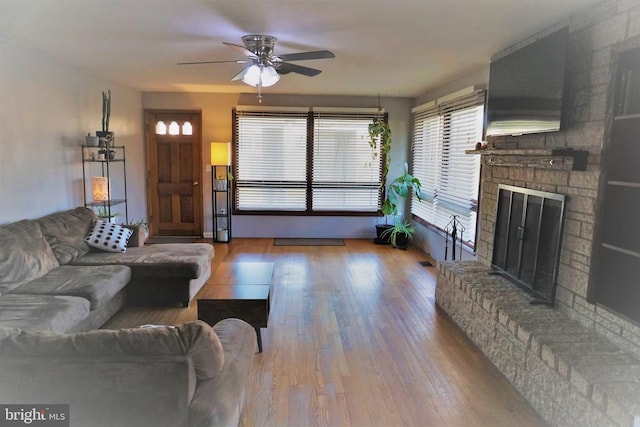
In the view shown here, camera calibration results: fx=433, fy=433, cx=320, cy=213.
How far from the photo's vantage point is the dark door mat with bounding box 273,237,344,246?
698 cm

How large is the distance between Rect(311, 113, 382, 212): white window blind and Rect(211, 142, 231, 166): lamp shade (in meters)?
1.49

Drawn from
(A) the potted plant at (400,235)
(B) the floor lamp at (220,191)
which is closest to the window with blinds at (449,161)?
(A) the potted plant at (400,235)

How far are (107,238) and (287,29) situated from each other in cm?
279

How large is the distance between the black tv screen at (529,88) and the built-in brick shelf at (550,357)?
1.28 meters

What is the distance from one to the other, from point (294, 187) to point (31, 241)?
431 centimetres

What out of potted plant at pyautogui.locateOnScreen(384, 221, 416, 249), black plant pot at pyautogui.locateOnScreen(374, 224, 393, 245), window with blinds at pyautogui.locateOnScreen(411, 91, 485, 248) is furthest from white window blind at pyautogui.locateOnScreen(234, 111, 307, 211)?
window with blinds at pyautogui.locateOnScreen(411, 91, 485, 248)

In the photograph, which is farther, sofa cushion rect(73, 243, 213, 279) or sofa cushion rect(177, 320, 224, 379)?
sofa cushion rect(73, 243, 213, 279)

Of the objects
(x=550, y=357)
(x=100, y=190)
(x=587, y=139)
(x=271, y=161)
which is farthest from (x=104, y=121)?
(x=550, y=357)

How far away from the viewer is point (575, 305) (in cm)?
287

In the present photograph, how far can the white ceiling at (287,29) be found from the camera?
279 cm

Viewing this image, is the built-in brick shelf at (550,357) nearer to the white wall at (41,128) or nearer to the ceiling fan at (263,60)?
the ceiling fan at (263,60)

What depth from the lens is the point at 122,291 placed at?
13.2ft

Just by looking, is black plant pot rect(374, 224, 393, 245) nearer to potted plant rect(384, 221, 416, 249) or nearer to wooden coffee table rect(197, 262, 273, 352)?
potted plant rect(384, 221, 416, 249)

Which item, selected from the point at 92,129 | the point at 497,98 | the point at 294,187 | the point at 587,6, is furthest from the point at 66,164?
the point at 587,6
